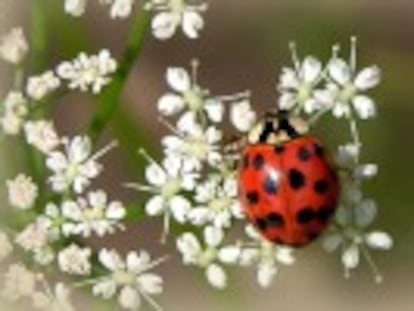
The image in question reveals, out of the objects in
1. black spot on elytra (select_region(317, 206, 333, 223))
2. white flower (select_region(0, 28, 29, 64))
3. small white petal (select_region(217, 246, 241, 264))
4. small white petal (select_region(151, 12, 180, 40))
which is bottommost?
black spot on elytra (select_region(317, 206, 333, 223))

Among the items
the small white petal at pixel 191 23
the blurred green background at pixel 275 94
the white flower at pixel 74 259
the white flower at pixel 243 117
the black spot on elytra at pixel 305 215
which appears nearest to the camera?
the black spot on elytra at pixel 305 215

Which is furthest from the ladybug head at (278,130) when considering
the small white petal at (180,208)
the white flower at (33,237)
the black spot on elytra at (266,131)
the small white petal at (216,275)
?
the white flower at (33,237)

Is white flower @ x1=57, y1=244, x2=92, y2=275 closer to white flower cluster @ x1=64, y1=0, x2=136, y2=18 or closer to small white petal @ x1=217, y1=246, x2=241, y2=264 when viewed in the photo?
small white petal @ x1=217, y1=246, x2=241, y2=264

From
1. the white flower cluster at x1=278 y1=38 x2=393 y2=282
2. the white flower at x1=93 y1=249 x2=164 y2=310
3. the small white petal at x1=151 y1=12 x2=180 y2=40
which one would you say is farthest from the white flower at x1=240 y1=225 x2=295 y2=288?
the small white petal at x1=151 y1=12 x2=180 y2=40

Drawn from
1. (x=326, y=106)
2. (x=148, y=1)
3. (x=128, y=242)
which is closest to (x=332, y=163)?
(x=326, y=106)

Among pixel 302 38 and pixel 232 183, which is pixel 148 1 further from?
pixel 302 38

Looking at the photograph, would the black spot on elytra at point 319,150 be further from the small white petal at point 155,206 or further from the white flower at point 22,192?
the white flower at point 22,192

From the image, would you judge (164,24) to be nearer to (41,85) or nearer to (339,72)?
(41,85)
